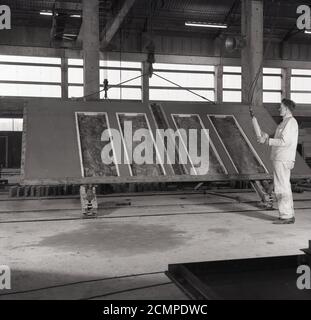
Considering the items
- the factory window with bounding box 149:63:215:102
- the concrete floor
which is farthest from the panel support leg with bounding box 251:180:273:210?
the factory window with bounding box 149:63:215:102

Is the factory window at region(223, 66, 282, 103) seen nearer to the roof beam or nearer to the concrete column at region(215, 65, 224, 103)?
the concrete column at region(215, 65, 224, 103)

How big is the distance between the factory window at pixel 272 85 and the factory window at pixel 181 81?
2.97m

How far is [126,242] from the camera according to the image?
466 cm

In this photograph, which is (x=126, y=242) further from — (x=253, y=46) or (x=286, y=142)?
(x=253, y=46)

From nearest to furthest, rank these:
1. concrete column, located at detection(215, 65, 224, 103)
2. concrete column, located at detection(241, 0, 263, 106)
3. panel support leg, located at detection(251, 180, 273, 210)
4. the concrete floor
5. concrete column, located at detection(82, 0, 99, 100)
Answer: the concrete floor < panel support leg, located at detection(251, 180, 273, 210) < concrete column, located at detection(82, 0, 99, 100) < concrete column, located at detection(241, 0, 263, 106) < concrete column, located at detection(215, 65, 224, 103)

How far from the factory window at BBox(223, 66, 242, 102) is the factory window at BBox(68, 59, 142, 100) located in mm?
4433

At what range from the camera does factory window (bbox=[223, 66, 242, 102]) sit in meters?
20.6

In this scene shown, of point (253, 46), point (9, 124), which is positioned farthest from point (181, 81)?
point (253, 46)

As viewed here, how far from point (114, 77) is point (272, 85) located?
8.45m

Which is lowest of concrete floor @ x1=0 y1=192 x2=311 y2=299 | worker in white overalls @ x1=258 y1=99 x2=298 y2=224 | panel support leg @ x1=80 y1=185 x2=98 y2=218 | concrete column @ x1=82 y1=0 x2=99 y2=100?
concrete floor @ x1=0 y1=192 x2=311 y2=299

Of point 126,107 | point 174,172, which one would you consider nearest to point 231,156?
point 174,172

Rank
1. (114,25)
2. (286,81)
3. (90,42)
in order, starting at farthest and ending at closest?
(286,81) → (114,25) → (90,42)

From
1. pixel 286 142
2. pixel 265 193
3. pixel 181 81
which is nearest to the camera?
pixel 286 142
